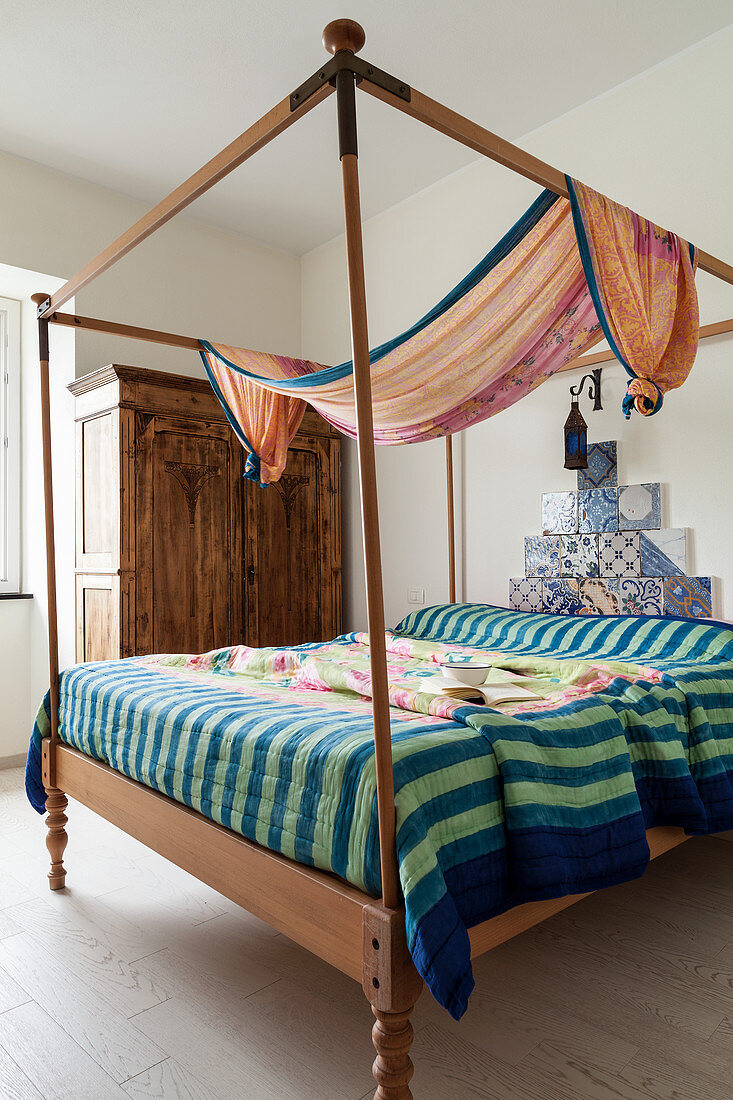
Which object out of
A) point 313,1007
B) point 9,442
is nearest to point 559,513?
point 313,1007

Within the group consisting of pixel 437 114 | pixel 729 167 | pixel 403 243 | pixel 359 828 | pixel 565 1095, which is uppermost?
pixel 403 243

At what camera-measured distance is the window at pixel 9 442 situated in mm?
4191

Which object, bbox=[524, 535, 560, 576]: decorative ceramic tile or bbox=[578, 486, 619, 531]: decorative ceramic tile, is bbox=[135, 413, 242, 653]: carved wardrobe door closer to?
bbox=[524, 535, 560, 576]: decorative ceramic tile

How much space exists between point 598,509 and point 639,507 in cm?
19

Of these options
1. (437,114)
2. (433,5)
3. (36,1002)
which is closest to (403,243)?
(433,5)

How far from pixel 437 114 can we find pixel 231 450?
2.64 m

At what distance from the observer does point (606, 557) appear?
319 centimetres

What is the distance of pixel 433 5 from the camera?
2.75m

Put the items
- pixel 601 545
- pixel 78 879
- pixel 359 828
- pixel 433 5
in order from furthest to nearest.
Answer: pixel 601 545 < pixel 433 5 < pixel 78 879 < pixel 359 828

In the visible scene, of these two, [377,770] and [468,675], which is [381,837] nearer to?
[377,770]

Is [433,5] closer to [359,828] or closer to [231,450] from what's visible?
[231,450]

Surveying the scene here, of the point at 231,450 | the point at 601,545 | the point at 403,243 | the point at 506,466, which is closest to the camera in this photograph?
the point at 601,545

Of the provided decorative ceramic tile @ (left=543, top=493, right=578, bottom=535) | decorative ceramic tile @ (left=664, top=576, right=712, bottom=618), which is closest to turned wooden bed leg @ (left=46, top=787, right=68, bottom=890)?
decorative ceramic tile @ (left=543, top=493, right=578, bottom=535)

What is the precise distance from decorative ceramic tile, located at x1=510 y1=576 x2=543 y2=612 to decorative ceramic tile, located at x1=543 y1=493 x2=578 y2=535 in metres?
0.24
